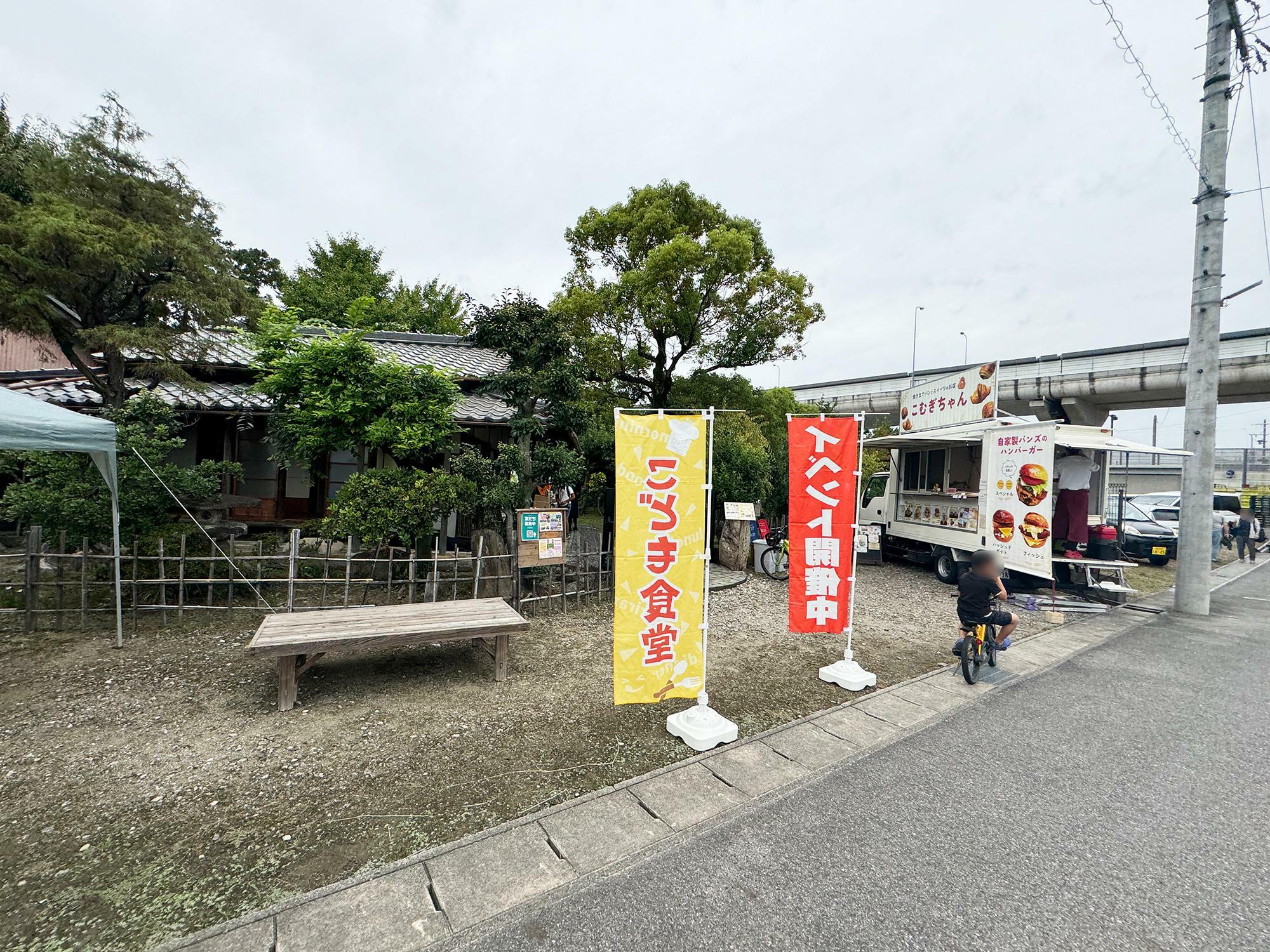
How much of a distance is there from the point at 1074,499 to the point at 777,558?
17.7 feet

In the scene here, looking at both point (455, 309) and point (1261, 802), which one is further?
point (455, 309)

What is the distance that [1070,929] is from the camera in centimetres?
249

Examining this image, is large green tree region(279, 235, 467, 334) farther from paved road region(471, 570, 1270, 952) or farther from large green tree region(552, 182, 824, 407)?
paved road region(471, 570, 1270, 952)

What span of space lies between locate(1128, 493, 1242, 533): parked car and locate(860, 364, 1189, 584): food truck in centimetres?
817

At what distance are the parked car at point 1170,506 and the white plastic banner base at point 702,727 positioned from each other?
16.9 m

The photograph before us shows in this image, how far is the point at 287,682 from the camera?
14.5ft

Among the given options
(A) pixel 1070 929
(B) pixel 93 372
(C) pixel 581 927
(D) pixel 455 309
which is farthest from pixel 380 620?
(D) pixel 455 309

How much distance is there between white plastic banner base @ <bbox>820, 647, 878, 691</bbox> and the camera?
5332 millimetres

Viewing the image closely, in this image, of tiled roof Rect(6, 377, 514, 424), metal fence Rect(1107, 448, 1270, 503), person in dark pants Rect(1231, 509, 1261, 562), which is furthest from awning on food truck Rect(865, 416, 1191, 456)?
metal fence Rect(1107, 448, 1270, 503)

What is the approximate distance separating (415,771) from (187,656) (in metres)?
3.53

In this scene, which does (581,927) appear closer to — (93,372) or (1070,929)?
(1070,929)

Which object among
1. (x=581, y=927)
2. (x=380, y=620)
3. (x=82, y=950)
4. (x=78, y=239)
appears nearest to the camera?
(x=82, y=950)

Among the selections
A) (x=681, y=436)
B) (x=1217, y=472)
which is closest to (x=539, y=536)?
(x=681, y=436)

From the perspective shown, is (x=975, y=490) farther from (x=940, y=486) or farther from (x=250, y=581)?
(x=250, y=581)
